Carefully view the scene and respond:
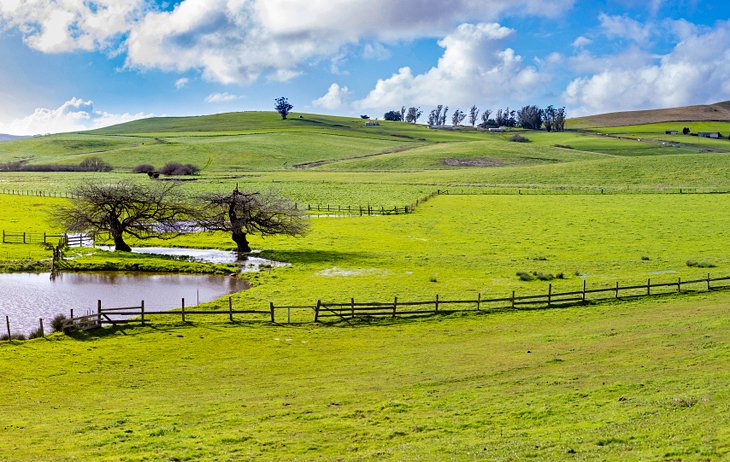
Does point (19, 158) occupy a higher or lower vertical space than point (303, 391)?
higher

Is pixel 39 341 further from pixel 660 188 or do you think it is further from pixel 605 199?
pixel 660 188

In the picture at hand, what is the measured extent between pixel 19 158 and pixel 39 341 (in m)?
179

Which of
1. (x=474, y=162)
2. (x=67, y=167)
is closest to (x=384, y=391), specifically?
(x=474, y=162)

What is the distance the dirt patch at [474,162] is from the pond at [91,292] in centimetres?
12285

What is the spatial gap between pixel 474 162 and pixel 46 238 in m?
121

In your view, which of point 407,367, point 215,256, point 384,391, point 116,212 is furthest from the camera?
point 116,212

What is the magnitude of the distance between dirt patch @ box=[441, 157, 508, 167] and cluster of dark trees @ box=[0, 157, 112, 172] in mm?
81894

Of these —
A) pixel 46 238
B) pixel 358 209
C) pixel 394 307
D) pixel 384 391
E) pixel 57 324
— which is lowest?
pixel 384 391

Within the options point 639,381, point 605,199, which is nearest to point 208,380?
point 639,381

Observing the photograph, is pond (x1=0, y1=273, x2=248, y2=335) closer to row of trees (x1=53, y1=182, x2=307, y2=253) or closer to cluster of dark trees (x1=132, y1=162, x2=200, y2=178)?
row of trees (x1=53, y1=182, x2=307, y2=253)

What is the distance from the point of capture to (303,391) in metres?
24.8

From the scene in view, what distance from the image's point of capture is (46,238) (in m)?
65.8

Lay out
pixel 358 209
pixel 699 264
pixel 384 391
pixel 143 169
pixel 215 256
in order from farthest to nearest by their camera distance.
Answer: pixel 143 169
pixel 358 209
pixel 215 256
pixel 699 264
pixel 384 391

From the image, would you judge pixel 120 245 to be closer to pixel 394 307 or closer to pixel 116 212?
pixel 116 212
